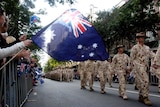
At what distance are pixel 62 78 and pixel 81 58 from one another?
122 ft

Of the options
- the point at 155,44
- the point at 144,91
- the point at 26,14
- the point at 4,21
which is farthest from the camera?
the point at 155,44

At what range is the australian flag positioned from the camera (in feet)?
16.2

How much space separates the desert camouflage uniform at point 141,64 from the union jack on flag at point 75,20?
4.12 metres

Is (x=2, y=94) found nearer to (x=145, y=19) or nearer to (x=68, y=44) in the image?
(x=68, y=44)

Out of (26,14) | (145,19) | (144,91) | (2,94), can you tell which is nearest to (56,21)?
(2,94)

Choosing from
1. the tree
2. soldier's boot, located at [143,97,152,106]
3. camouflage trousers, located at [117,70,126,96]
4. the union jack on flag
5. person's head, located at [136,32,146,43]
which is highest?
the tree

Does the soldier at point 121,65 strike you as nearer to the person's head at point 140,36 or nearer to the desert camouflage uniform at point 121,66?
the desert camouflage uniform at point 121,66

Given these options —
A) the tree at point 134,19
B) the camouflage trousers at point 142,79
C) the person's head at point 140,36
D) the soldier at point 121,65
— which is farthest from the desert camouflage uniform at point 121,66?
the tree at point 134,19

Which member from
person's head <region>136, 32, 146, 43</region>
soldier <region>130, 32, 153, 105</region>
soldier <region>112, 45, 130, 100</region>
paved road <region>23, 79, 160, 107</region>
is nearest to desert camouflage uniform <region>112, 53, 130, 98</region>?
soldier <region>112, 45, 130, 100</region>

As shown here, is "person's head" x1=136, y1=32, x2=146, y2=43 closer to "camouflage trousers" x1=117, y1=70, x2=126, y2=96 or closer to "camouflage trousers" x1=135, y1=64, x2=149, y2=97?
"camouflage trousers" x1=135, y1=64, x2=149, y2=97

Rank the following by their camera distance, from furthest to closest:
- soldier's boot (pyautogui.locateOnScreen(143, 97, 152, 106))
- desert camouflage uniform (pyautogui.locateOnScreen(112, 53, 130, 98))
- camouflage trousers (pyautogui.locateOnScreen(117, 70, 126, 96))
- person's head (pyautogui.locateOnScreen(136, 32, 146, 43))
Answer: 1. desert camouflage uniform (pyautogui.locateOnScreen(112, 53, 130, 98))
2. camouflage trousers (pyautogui.locateOnScreen(117, 70, 126, 96))
3. person's head (pyautogui.locateOnScreen(136, 32, 146, 43))
4. soldier's boot (pyautogui.locateOnScreen(143, 97, 152, 106))

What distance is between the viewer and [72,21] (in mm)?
5207

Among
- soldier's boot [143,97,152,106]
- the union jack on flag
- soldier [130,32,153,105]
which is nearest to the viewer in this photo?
the union jack on flag

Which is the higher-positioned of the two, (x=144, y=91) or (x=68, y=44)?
(x=68, y=44)
